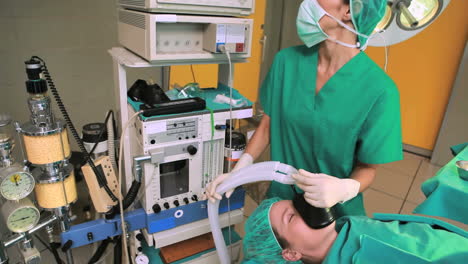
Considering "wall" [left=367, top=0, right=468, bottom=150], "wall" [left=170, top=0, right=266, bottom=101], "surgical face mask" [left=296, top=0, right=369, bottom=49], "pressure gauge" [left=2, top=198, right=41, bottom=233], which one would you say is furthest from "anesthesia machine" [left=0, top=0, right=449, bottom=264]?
"wall" [left=367, top=0, right=468, bottom=150]

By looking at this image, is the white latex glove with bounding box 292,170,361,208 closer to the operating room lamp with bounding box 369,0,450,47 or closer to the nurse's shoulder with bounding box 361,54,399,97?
the nurse's shoulder with bounding box 361,54,399,97

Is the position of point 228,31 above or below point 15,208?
above

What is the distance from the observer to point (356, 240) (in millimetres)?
632

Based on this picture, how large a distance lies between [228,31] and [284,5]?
261 cm

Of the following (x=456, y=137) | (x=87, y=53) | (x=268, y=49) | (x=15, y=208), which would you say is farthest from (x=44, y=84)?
(x=456, y=137)

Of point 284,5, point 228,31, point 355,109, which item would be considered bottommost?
point 355,109

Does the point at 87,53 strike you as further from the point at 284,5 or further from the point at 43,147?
the point at 284,5

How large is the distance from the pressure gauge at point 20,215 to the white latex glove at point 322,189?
2.86 feet

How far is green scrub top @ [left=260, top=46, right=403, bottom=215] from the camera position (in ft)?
3.22

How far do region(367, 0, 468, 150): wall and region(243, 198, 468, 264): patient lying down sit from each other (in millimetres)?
2777

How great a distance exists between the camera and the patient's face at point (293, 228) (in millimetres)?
899

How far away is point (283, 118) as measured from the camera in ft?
3.84

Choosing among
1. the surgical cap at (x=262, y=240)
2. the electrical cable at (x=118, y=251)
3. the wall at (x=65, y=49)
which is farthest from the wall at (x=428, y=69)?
the electrical cable at (x=118, y=251)

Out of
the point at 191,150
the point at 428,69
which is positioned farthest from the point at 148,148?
the point at 428,69
